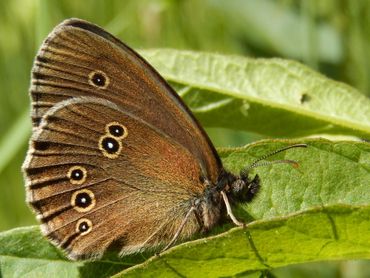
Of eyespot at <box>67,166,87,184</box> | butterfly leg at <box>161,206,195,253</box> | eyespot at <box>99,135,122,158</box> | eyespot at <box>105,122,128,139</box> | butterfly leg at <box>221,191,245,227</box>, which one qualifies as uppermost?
eyespot at <box>105,122,128,139</box>

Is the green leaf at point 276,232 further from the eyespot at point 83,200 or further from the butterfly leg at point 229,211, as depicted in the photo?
the eyespot at point 83,200

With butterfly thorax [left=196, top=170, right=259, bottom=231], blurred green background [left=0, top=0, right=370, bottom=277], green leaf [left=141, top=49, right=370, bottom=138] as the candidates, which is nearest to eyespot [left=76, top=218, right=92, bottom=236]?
butterfly thorax [left=196, top=170, right=259, bottom=231]

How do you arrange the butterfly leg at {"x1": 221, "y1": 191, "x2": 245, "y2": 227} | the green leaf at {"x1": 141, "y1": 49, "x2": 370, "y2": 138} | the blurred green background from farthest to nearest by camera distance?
the blurred green background, the green leaf at {"x1": 141, "y1": 49, "x2": 370, "y2": 138}, the butterfly leg at {"x1": 221, "y1": 191, "x2": 245, "y2": 227}

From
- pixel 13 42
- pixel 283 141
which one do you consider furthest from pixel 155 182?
pixel 13 42

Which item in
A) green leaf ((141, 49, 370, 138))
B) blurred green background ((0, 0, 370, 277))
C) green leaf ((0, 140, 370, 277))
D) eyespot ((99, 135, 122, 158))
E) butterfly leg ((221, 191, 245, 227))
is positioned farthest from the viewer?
blurred green background ((0, 0, 370, 277))

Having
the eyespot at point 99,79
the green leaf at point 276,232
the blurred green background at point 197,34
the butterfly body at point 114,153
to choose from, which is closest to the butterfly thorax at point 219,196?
the butterfly body at point 114,153

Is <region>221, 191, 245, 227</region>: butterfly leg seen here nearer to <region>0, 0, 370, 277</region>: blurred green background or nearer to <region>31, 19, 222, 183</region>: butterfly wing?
<region>31, 19, 222, 183</region>: butterfly wing

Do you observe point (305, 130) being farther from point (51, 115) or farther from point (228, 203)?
point (51, 115)
